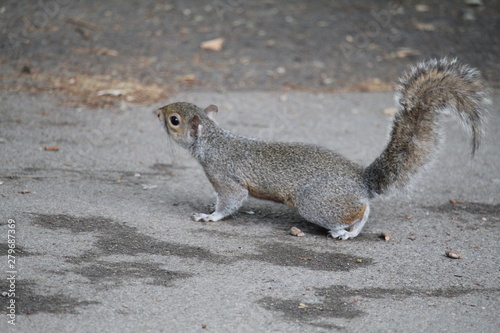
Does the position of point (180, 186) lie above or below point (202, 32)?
below

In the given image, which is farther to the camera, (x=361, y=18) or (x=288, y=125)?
(x=361, y=18)

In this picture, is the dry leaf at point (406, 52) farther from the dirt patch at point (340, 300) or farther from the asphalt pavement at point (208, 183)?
the dirt patch at point (340, 300)

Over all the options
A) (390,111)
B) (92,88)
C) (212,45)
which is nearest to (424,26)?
(390,111)

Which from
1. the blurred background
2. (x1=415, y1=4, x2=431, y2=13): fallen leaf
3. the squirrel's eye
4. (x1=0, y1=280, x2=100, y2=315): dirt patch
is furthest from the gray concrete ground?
(x1=415, y1=4, x2=431, y2=13): fallen leaf

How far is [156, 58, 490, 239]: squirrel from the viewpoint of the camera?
13.7 ft

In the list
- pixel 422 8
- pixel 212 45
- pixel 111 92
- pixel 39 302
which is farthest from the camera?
pixel 422 8

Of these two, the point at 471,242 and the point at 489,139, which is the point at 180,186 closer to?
the point at 471,242

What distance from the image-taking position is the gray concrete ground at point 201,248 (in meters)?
3.23

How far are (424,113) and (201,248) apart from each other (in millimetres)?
1688

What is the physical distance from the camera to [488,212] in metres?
4.95

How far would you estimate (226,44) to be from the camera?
8.81 metres

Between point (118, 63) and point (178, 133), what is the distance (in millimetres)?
3704

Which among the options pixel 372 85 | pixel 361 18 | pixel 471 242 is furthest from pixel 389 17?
pixel 471 242

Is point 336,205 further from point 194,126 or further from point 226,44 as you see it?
point 226,44
